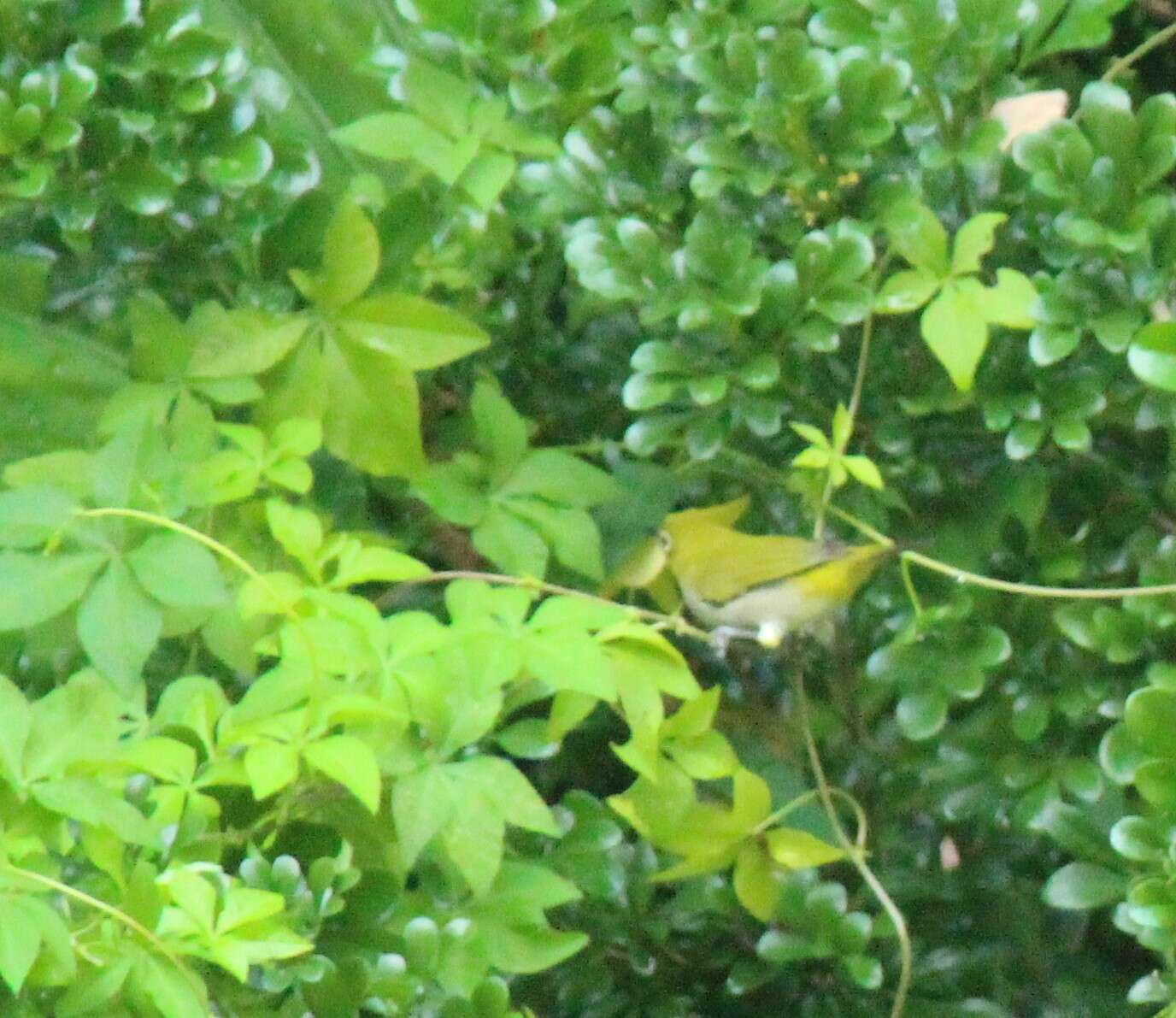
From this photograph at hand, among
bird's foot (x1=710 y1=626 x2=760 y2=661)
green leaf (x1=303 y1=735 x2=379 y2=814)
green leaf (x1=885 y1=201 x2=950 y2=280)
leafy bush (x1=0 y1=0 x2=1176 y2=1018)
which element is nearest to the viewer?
green leaf (x1=303 y1=735 x2=379 y2=814)

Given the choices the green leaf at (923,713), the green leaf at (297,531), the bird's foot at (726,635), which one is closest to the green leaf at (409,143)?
the green leaf at (297,531)

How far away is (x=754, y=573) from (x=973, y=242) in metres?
0.26

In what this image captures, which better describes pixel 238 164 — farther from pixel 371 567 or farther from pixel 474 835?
pixel 474 835

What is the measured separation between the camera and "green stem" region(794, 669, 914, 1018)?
1.01 m

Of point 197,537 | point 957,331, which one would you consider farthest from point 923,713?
point 197,537

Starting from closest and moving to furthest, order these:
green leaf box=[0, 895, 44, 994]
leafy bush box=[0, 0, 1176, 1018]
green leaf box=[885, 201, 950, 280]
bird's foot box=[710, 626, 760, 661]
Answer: green leaf box=[0, 895, 44, 994] → leafy bush box=[0, 0, 1176, 1018] → green leaf box=[885, 201, 950, 280] → bird's foot box=[710, 626, 760, 661]

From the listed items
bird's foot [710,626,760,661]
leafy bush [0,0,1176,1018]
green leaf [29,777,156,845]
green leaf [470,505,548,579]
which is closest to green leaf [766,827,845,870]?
leafy bush [0,0,1176,1018]

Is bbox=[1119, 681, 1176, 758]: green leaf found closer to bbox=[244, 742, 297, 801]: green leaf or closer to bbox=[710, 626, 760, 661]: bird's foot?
bbox=[710, 626, 760, 661]: bird's foot

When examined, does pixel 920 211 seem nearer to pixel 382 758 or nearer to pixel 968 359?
pixel 968 359

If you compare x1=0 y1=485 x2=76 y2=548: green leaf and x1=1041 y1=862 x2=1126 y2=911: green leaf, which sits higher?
x1=0 y1=485 x2=76 y2=548: green leaf

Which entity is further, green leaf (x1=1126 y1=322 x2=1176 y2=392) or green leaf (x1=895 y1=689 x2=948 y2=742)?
green leaf (x1=895 y1=689 x2=948 y2=742)

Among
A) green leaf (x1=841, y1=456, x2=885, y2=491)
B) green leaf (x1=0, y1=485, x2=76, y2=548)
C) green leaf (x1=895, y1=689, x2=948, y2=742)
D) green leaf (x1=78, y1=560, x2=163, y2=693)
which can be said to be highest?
green leaf (x1=0, y1=485, x2=76, y2=548)

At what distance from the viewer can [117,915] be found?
0.68 m

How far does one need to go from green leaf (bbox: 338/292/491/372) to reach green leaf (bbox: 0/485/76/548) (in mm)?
254
